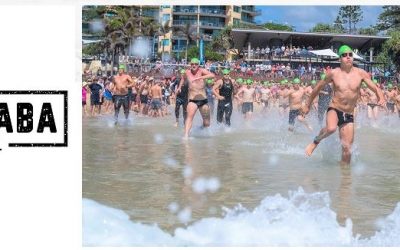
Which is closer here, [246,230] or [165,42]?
[246,230]

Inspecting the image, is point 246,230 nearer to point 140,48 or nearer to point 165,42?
point 140,48

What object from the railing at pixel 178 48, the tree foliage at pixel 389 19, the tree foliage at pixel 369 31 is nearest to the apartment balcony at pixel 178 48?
the railing at pixel 178 48

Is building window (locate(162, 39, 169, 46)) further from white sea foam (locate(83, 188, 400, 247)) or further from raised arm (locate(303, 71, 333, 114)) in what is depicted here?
white sea foam (locate(83, 188, 400, 247))

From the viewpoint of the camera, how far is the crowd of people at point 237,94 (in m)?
8.12

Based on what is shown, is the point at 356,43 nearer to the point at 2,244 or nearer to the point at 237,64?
the point at 237,64

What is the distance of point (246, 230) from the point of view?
5785mm

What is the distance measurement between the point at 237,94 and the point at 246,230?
8.82 metres

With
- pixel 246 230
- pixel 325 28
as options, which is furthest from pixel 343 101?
pixel 325 28

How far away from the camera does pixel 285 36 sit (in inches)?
449

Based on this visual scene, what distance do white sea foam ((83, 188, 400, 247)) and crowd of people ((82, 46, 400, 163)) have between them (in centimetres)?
220

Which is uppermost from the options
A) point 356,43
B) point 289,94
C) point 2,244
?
point 356,43

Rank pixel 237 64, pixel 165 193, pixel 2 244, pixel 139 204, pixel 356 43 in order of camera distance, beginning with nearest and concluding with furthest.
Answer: pixel 2 244
pixel 139 204
pixel 165 193
pixel 356 43
pixel 237 64

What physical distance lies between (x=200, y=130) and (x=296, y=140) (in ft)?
4.91

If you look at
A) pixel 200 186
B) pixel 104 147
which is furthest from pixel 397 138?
pixel 200 186
